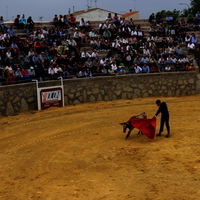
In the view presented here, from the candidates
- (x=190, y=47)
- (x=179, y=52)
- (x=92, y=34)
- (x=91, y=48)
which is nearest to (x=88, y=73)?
(x=91, y=48)

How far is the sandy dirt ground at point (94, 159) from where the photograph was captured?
425 inches

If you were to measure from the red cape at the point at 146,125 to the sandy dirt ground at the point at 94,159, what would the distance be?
0.94 feet

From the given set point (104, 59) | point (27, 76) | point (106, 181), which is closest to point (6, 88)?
point (27, 76)

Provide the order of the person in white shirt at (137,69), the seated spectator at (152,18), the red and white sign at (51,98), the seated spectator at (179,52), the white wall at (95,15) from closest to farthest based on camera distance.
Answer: the red and white sign at (51,98) < the person in white shirt at (137,69) < the seated spectator at (179,52) < the seated spectator at (152,18) < the white wall at (95,15)

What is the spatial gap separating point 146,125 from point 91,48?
13781mm

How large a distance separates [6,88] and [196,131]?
34.0 ft

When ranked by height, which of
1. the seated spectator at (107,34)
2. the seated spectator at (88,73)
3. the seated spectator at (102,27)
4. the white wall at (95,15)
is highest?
the white wall at (95,15)

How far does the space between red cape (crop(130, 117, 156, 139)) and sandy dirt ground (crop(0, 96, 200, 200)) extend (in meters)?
0.29

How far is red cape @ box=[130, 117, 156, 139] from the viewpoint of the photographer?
15.8m

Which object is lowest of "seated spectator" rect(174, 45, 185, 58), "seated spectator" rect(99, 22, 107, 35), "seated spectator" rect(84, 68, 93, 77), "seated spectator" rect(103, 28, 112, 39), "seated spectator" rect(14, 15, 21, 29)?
"seated spectator" rect(84, 68, 93, 77)

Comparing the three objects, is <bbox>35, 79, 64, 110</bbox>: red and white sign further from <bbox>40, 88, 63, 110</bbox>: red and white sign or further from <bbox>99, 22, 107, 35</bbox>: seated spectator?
<bbox>99, 22, 107, 35</bbox>: seated spectator

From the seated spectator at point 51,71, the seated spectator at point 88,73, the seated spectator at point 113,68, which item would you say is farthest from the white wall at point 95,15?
the seated spectator at point 51,71

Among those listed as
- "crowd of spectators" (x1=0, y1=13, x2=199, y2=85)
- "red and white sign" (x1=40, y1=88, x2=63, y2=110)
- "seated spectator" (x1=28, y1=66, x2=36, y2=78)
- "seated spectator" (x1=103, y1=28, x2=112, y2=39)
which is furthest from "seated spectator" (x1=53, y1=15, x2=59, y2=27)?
"red and white sign" (x1=40, y1=88, x2=63, y2=110)

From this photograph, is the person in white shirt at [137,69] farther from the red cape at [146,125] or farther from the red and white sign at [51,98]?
the red cape at [146,125]
